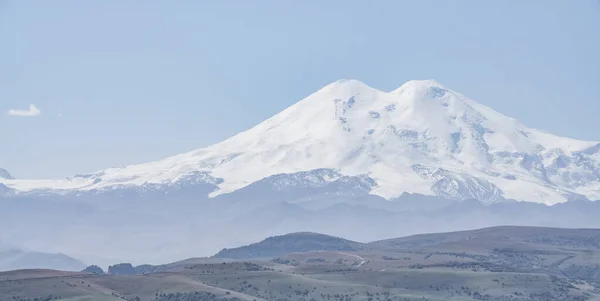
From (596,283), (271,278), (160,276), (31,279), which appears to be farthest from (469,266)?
(31,279)

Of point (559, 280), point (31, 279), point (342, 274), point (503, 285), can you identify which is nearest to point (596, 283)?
point (559, 280)

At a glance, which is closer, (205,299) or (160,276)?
(205,299)

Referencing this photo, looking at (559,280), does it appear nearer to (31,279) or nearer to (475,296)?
(475,296)

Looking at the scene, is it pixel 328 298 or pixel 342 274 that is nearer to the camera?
pixel 328 298

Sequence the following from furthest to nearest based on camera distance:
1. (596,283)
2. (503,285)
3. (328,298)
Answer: (596,283) < (503,285) < (328,298)

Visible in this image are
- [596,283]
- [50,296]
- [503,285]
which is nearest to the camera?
[50,296]

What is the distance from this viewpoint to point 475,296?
167 metres

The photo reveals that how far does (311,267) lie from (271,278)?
77.9 feet

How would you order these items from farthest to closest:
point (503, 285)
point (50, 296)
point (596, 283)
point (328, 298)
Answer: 1. point (596, 283)
2. point (503, 285)
3. point (328, 298)
4. point (50, 296)

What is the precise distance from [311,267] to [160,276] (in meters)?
30.8

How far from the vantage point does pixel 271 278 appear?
175m

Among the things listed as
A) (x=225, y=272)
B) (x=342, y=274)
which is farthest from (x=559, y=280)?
(x=225, y=272)

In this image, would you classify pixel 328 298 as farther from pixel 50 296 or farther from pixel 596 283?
pixel 596 283

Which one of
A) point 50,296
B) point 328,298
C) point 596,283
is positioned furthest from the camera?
point 596,283
